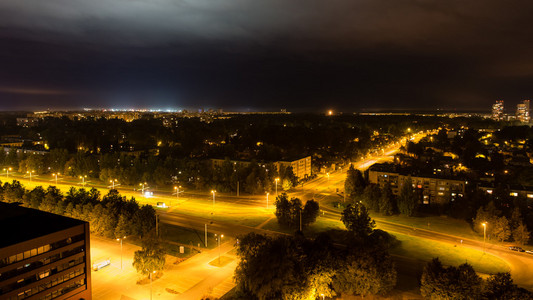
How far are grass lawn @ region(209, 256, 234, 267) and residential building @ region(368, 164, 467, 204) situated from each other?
76.9ft

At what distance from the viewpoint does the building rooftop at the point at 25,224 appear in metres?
17.6

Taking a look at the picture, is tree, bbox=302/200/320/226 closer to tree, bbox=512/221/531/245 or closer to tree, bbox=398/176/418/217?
tree, bbox=398/176/418/217

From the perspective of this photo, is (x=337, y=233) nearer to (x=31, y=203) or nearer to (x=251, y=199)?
(x=251, y=199)

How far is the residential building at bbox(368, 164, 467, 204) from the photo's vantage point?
3922 centimetres

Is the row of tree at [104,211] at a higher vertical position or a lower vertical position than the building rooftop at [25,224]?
lower

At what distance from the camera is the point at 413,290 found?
20.4 meters

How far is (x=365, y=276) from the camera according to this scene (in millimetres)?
18844

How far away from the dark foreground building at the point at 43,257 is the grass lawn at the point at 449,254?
69.6 ft

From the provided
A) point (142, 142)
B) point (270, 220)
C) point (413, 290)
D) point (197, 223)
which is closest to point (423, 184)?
point (270, 220)

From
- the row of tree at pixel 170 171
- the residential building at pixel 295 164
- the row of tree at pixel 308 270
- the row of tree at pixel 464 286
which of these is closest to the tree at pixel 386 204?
the row of tree at pixel 170 171

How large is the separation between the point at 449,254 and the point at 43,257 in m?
26.7

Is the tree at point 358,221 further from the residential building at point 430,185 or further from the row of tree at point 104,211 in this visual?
the row of tree at point 104,211

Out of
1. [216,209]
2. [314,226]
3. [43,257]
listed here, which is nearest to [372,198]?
[314,226]

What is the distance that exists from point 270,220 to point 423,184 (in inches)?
793
